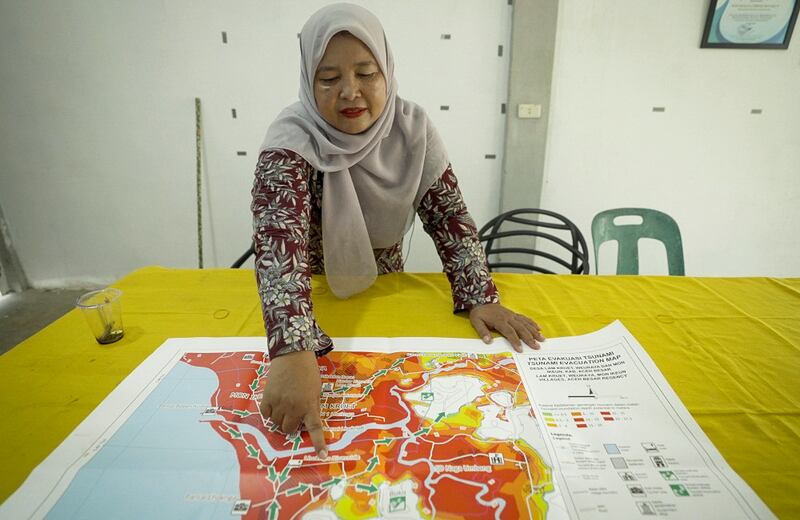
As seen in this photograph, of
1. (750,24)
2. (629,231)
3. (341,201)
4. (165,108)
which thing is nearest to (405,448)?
(341,201)

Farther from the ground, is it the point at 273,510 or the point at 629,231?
the point at 629,231

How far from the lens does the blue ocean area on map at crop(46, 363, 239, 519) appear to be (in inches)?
16.4

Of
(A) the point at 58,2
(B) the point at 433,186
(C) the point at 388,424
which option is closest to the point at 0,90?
(A) the point at 58,2

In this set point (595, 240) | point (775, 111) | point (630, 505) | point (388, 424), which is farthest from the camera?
point (775, 111)

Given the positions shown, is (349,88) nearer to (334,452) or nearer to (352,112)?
(352,112)

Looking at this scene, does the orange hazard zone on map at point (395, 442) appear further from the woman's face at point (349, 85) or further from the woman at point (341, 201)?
the woman's face at point (349, 85)

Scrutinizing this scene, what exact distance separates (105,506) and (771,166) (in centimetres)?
292

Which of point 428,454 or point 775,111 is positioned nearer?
point 428,454

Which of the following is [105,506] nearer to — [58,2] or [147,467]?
[147,467]

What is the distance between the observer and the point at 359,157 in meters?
0.89

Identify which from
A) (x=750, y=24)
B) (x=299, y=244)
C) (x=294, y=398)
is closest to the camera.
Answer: (x=294, y=398)

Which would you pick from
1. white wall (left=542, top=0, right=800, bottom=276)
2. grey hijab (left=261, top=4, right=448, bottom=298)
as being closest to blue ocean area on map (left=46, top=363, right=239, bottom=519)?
grey hijab (left=261, top=4, right=448, bottom=298)

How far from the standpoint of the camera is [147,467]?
1.53ft

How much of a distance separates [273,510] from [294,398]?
141 mm
